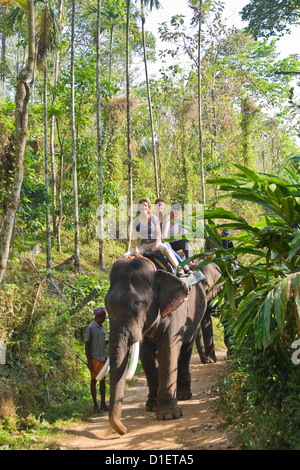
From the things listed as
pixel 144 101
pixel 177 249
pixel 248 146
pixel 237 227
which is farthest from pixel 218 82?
pixel 237 227

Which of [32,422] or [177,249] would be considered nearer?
[32,422]

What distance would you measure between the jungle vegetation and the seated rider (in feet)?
3.27

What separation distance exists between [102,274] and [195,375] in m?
6.78

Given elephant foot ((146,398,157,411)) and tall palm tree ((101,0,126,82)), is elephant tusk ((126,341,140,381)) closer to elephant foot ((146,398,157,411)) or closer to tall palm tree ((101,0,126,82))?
elephant foot ((146,398,157,411))

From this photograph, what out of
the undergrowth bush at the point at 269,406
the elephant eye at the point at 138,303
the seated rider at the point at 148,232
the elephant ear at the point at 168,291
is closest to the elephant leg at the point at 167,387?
the elephant ear at the point at 168,291

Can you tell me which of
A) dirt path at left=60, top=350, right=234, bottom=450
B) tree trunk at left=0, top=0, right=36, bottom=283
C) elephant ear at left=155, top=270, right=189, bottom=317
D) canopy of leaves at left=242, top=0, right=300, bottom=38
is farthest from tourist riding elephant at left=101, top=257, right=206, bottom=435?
canopy of leaves at left=242, top=0, right=300, bottom=38

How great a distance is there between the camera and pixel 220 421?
20.2 feet

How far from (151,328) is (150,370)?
38.6 inches

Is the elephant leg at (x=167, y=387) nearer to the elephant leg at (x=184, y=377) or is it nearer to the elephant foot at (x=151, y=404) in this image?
the elephant foot at (x=151, y=404)

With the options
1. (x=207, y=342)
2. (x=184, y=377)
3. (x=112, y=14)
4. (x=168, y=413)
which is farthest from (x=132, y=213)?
(x=112, y=14)

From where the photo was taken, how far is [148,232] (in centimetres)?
711

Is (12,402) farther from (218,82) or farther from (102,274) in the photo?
(218,82)

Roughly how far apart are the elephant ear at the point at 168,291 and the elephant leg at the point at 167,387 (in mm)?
569

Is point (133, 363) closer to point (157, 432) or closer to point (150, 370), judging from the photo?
point (157, 432)
